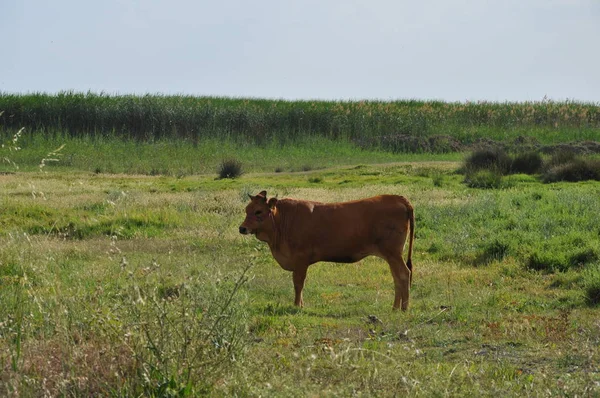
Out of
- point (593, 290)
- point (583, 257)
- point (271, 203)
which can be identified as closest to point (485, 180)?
point (583, 257)

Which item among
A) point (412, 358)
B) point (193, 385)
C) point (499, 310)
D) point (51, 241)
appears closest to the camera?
point (193, 385)

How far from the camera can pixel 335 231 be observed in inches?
486

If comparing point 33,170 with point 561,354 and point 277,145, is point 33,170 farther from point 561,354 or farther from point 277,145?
point 561,354

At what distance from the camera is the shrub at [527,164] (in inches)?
1271

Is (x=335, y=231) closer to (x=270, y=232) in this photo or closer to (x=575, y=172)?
(x=270, y=232)

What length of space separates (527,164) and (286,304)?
72.5ft

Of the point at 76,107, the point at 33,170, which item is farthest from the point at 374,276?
the point at 76,107

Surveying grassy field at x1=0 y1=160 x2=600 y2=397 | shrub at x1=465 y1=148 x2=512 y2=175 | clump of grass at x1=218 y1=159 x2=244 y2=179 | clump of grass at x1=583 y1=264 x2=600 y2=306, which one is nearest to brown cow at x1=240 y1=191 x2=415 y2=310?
grassy field at x1=0 y1=160 x2=600 y2=397

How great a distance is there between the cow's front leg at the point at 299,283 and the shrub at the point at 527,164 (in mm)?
21284

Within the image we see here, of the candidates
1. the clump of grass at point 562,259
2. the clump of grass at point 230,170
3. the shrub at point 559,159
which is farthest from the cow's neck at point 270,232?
the clump of grass at point 230,170

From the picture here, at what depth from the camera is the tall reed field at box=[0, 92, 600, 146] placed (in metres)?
52.2

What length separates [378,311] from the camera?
464 inches

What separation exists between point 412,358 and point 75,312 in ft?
9.96

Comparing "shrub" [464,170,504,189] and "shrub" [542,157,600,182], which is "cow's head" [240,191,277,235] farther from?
"shrub" [542,157,600,182]
